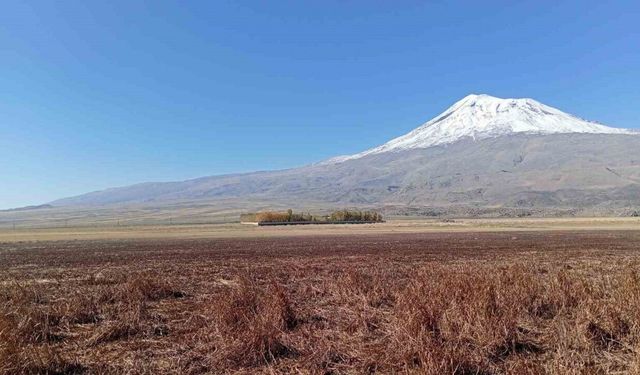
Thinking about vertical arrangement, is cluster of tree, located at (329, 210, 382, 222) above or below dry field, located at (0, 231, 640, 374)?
below

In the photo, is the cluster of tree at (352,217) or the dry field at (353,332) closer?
the dry field at (353,332)

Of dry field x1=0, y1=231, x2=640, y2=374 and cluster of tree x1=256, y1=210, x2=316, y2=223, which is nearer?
dry field x1=0, y1=231, x2=640, y2=374

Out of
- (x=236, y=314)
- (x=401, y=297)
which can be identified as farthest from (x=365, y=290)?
(x=236, y=314)

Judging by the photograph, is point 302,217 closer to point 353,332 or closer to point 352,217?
point 352,217

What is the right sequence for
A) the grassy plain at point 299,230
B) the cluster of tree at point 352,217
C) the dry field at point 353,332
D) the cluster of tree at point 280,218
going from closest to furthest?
1. the dry field at point 353,332
2. the grassy plain at point 299,230
3. the cluster of tree at point 280,218
4. the cluster of tree at point 352,217

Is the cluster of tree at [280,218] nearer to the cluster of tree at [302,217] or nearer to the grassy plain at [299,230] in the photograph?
the cluster of tree at [302,217]

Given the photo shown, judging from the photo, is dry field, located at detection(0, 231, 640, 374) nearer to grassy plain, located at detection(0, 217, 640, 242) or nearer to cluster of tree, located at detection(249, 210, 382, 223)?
grassy plain, located at detection(0, 217, 640, 242)

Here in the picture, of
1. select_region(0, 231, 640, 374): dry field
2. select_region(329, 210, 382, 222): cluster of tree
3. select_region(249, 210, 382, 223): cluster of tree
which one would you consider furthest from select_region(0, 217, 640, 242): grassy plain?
select_region(0, 231, 640, 374): dry field

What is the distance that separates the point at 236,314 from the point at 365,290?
15.2 feet

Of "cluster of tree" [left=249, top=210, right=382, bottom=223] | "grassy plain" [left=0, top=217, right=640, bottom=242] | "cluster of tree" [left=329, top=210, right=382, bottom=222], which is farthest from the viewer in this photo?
"cluster of tree" [left=329, top=210, right=382, bottom=222]

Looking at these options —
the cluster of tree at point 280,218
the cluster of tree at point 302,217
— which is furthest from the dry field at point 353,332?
the cluster of tree at point 302,217

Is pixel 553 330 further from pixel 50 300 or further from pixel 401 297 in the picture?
pixel 50 300

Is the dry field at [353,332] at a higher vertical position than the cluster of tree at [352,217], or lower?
higher

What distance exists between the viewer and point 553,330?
323 inches
